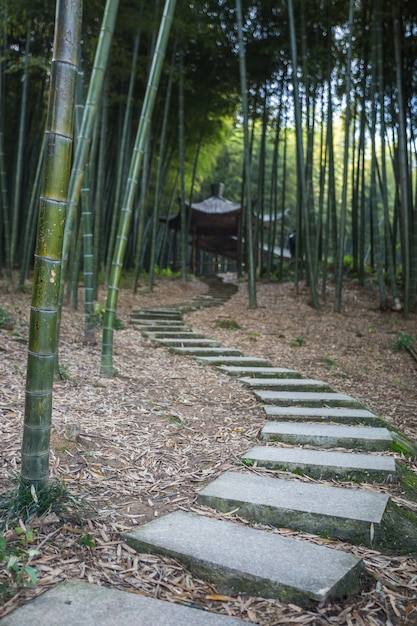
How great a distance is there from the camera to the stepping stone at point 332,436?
7.41 feet

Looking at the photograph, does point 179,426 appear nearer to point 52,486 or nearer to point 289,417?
point 289,417

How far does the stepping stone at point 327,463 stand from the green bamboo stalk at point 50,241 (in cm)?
87

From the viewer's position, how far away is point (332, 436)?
90.0 inches

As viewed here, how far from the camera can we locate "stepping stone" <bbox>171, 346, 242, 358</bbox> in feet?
14.2

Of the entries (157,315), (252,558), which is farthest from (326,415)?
(157,315)

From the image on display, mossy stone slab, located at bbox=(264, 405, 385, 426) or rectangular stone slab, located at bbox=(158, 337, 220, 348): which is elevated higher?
rectangular stone slab, located at bbox=(158, 337, 220, 348)

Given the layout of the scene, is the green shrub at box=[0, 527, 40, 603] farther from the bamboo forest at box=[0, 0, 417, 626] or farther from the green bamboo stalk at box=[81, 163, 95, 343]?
the green bamboo stalk at box=[81, 163, 95, 343]

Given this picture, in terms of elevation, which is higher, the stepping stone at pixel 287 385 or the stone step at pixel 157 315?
the stone step at pixel 157 315

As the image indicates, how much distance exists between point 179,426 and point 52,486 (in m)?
0.95

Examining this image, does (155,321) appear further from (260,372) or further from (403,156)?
(403,156)

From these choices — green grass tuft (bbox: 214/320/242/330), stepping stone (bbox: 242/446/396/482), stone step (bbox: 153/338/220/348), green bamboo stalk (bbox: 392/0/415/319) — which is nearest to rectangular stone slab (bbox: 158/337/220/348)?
stone step (bbox: 153/338/220/348)

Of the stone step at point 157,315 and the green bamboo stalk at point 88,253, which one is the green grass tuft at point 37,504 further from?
the stone step at point 157,315

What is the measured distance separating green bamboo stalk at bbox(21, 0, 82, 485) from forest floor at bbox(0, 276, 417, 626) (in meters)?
0.25

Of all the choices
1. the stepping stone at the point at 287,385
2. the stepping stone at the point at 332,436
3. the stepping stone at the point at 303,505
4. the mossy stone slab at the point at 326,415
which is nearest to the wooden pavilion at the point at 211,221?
the stepping stone at the point at 287,385
